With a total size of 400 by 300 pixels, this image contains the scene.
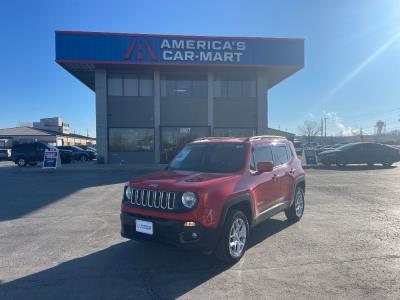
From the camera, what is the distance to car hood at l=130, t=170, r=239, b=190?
477cm

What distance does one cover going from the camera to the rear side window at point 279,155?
6.81m

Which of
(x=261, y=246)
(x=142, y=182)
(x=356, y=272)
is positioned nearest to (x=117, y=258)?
(x=142, y=182)

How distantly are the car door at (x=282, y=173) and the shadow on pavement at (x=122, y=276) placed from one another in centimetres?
219

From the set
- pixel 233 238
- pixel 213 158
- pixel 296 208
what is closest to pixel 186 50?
pixel 296 208

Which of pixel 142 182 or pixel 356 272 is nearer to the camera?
pixel 356 272

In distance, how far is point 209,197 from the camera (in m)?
4.63

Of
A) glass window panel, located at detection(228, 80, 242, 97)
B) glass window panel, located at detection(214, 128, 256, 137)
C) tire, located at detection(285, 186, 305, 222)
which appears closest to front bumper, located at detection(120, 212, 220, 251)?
tire, located at detection(285, 186, 305, 222)

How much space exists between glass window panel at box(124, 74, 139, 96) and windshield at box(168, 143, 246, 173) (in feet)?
66.7

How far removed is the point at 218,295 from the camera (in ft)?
13.1

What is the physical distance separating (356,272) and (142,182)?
3335mm

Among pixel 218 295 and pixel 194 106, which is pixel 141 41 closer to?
pixel 194 106

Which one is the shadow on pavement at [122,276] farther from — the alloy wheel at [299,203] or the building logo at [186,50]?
the building logo at [186,50]

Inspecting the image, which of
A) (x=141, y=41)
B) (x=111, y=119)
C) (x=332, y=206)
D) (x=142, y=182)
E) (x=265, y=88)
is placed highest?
(x=141, y=41)

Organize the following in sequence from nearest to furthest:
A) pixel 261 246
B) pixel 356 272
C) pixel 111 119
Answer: pixel 356 272, pixel 261 246, pixel 111 119
